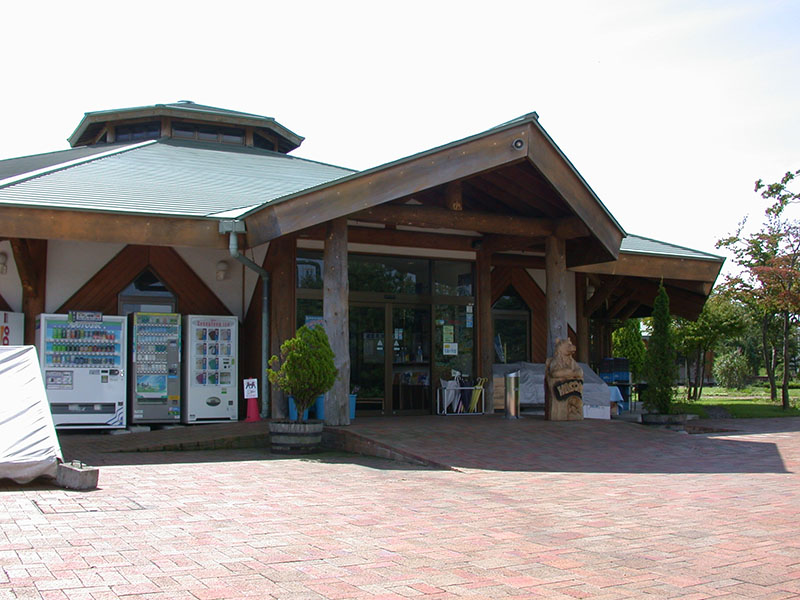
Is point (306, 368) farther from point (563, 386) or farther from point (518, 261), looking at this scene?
point (518, 261)

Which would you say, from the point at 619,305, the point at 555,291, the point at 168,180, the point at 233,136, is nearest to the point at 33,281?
the point at 168,180

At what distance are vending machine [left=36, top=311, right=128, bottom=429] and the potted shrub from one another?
11.5 ft

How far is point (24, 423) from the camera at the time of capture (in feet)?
26.2

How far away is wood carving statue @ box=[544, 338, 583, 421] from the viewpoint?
13.3 m

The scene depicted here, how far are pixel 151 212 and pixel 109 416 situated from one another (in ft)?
11.6

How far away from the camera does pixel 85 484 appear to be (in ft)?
24.4

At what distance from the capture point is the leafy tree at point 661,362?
46.8ft

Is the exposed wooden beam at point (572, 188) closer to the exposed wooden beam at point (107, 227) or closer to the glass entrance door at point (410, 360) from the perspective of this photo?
the glass entrance door at point (410, 360)

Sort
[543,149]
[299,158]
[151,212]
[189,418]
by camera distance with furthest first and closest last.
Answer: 1. [299,158]
2. [189,418]
3. [543,149]
4. [151,212]

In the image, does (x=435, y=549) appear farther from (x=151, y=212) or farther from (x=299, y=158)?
(x=299, y=158)

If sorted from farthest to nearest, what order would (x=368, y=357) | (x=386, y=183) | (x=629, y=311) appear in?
(x=629, y=311) → (x=368, y=357) → (x=386, y=183)

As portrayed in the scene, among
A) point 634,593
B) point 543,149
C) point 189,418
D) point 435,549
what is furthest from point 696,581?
point 189,418

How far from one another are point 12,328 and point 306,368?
17.6 feet

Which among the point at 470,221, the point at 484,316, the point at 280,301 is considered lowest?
the point at 484,316
